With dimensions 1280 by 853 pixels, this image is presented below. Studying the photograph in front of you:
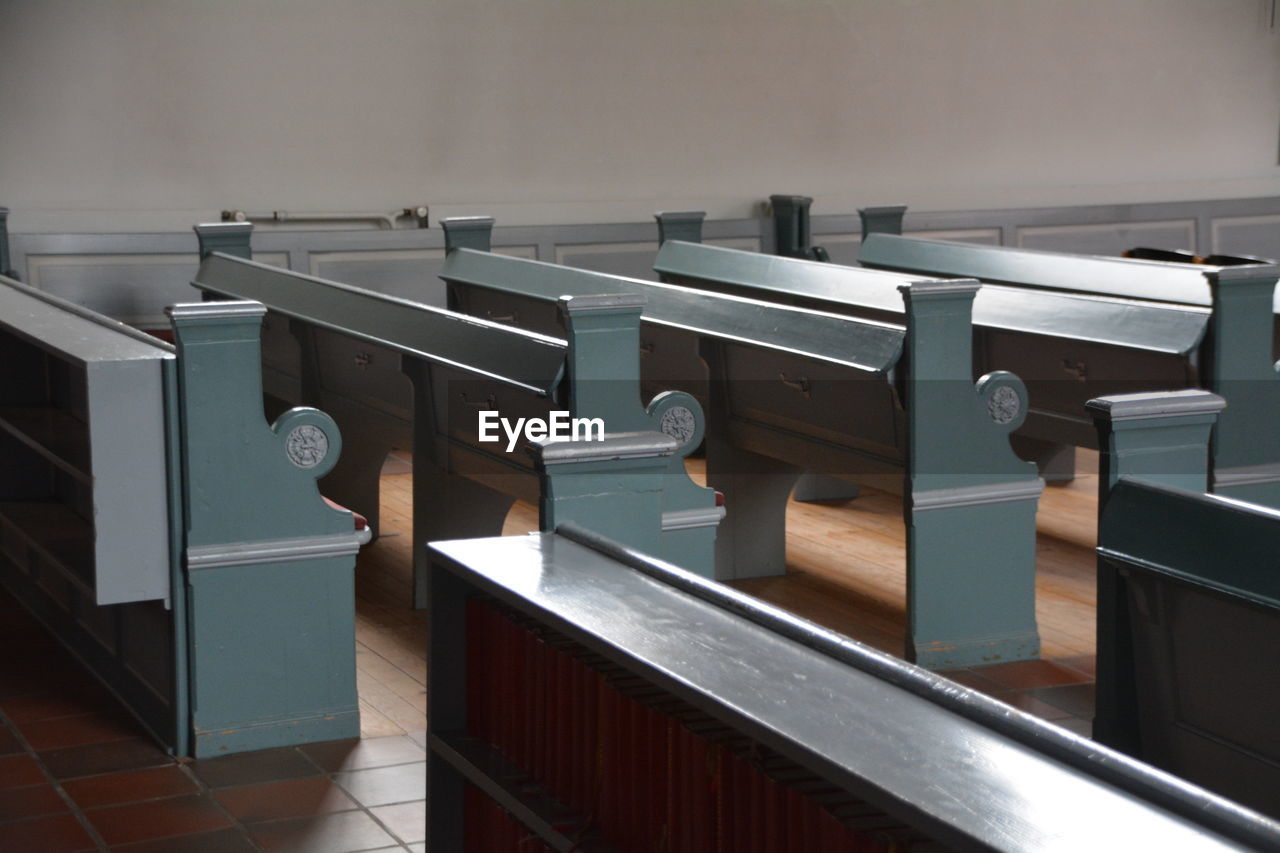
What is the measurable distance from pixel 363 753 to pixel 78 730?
766 millimetres

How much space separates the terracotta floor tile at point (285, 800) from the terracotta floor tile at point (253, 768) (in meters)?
0.04

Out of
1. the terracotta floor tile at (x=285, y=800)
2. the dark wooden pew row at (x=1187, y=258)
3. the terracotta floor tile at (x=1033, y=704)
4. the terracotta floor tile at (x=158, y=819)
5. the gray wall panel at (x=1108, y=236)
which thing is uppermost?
the gray wall panel at (x=1108, y=236)

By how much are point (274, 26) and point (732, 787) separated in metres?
6.60

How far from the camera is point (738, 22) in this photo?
840 cm

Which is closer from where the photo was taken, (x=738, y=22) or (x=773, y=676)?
(x=773, y=676)

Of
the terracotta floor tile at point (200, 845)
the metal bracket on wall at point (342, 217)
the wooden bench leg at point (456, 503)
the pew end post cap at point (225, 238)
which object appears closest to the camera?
the terracotta floor tile at point (200, 845)

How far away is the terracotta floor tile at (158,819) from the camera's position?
10.2 ft

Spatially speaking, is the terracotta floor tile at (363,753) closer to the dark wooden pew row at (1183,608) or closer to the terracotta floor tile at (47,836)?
the terracotta floor tile at (47,836)

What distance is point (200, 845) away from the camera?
3.04 meters

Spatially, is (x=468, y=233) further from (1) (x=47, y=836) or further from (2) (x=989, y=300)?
(1) (x=47, y=836)

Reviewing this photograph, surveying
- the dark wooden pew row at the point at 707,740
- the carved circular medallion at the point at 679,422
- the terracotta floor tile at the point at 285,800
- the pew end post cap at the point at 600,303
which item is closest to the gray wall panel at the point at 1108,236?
the carved circular medallion at the point at 679,422

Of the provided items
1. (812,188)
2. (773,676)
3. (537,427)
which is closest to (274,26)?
(812,188)

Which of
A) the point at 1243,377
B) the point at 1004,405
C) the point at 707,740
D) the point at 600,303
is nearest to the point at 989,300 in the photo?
the point at 1004,405

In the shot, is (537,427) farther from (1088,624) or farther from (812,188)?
(812,188)
